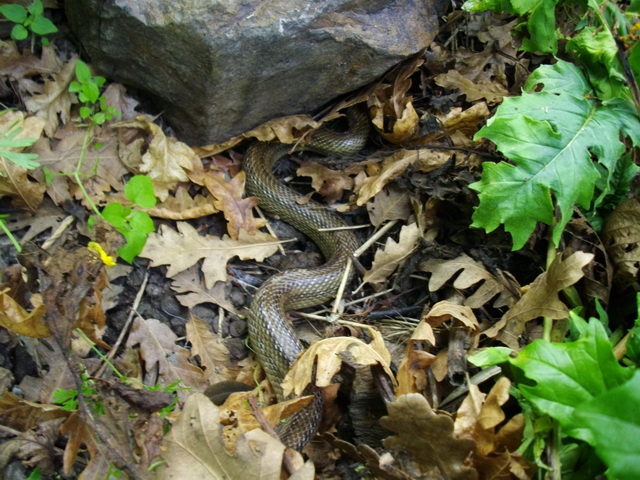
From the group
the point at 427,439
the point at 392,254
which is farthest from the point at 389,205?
the point at 427,439

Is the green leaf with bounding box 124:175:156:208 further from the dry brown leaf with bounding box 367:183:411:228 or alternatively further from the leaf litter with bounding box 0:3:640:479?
the dry brown leaf with bounding box 367:183:411:228

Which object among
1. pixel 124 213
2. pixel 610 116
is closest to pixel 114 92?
pixel 124 213

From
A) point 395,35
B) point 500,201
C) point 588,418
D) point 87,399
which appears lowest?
point 87,399

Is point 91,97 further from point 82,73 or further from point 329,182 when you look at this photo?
point 329,182

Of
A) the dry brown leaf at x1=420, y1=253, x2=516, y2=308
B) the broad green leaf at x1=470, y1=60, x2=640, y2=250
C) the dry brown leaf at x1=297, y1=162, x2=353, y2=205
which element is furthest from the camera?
the dry brown leaf at x1=297, y1=162, x2=353, y2=205

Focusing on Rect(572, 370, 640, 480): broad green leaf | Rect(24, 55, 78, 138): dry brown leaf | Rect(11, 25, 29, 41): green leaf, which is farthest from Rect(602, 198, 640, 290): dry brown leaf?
Rect(11, 25, 29, 41): green leaf

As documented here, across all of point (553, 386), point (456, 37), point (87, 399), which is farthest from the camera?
point (456, 37)

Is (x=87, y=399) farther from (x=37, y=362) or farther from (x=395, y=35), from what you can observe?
(x=395, y=35)
